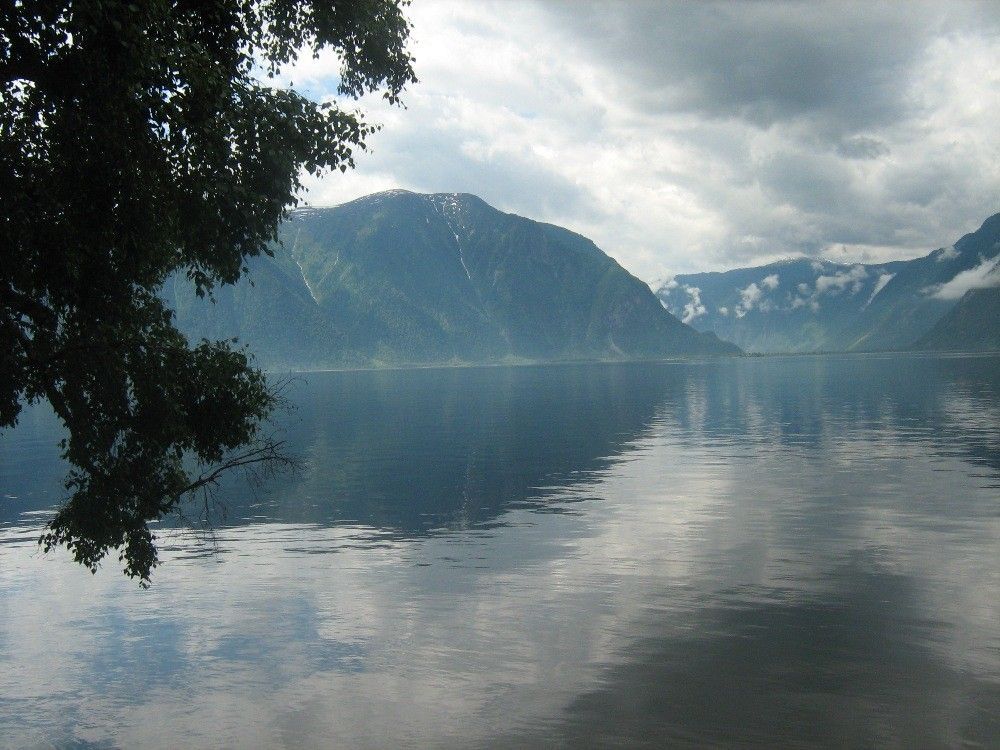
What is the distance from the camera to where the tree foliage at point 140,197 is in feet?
52.3

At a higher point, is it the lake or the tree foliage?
the tree foliage

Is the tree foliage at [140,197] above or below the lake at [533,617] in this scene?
above

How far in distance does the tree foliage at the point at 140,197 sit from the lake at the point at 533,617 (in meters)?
2.60

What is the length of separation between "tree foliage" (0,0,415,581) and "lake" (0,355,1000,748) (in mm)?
2604

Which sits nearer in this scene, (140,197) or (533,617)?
(140,197)

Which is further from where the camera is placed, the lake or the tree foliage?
the lake

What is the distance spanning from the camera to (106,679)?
2520cm

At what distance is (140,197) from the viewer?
54.4 ft

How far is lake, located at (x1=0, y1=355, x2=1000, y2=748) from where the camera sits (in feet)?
71.3

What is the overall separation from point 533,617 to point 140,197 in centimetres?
1827

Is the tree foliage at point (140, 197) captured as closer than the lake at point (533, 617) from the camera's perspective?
Yes

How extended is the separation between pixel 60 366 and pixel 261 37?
853 centimetres

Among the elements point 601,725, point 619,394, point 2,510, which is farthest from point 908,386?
point 601,725

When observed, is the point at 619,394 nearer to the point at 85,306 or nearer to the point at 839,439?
the point at 839,439
